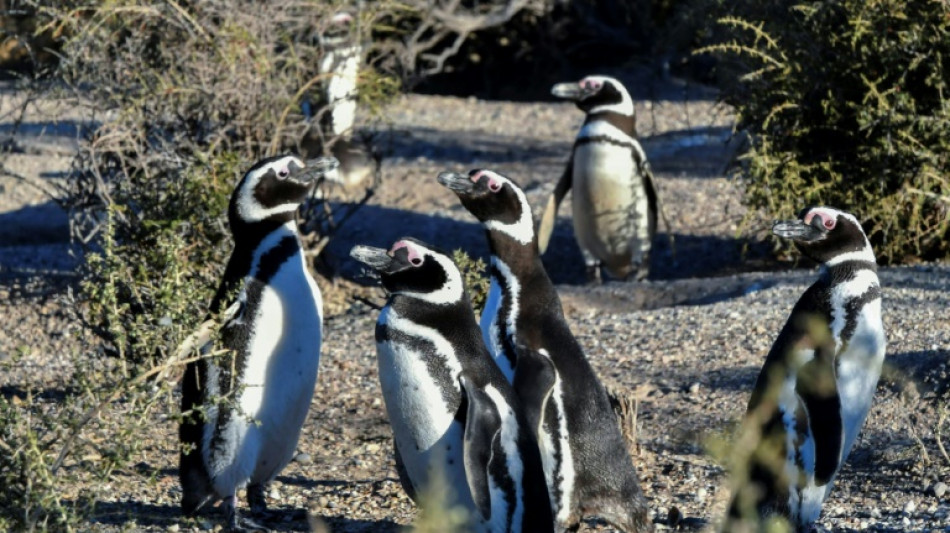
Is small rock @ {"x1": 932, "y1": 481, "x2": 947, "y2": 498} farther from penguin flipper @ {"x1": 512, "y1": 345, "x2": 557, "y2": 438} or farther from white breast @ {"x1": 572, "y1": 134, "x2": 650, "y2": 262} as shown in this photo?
white breast @ {"x1": 572, "y1": 134, "x2": 650, "y2": 262}

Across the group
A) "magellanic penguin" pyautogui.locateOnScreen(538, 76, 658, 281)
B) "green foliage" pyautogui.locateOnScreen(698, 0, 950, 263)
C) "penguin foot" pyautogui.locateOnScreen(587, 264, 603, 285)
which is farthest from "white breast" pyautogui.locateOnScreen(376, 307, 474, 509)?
"penguin foot" pyautogui.locateOnScreen(587, 264, 603, 285)

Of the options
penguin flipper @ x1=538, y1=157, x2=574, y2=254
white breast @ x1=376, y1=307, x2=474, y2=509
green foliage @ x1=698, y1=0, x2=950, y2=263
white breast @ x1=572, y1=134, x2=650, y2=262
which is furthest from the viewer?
white breast @ x1=572, y1=134, x2=650, y2=262

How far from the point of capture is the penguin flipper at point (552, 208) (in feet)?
25.1

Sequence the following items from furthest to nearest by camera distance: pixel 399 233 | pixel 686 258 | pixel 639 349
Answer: pixel 399 233 < pixel 686 258 < pixel 639 349

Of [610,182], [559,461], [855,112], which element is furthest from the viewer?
[610,182]

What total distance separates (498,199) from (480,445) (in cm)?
111

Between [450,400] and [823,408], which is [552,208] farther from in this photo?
[450,400]

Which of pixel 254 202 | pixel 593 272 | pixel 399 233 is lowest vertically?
pixel 593 272

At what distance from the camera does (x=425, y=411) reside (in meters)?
3.79

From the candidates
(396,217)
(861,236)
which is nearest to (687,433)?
(861,236)

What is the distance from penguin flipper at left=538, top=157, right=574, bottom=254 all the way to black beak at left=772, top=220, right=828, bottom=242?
10.9 ft

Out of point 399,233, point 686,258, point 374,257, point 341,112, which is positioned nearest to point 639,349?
point 374,257

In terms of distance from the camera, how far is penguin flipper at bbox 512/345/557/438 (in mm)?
3947

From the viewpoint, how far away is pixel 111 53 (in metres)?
6.96
